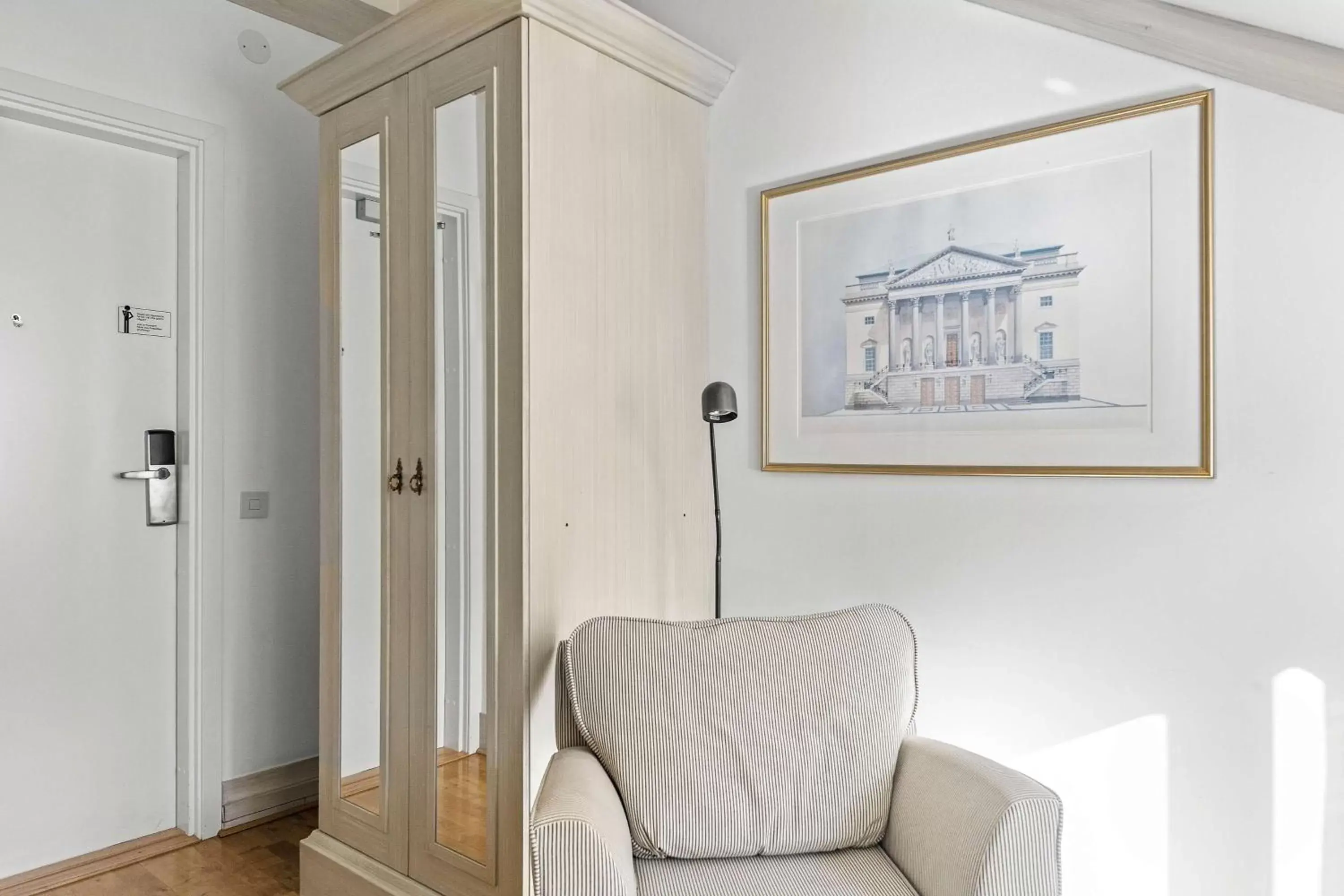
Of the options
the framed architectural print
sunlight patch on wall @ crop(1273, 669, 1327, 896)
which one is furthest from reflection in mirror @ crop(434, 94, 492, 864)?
sunlight patch on wall @ crop(1273, 669, 1327, 896)

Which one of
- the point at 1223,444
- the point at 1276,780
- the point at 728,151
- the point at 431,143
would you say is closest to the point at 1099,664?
the point at 1276,780

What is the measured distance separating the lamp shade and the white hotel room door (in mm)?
1825

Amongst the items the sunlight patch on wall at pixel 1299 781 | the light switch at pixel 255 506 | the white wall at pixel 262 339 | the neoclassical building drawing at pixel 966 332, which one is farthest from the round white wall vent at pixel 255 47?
the sunlight patch on wall at pixel 1299 781

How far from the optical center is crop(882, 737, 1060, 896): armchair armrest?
1299mm

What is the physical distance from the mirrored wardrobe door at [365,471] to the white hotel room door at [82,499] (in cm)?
70

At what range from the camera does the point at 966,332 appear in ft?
6.48

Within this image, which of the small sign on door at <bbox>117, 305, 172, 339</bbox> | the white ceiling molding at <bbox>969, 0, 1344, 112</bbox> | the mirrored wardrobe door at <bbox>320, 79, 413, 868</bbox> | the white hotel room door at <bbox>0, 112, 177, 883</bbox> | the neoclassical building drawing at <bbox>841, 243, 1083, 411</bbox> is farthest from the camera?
the small sign on door at <bbox>117, 305, 172, 339</bbox>

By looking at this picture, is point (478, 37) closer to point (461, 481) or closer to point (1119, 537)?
point (461, 481)

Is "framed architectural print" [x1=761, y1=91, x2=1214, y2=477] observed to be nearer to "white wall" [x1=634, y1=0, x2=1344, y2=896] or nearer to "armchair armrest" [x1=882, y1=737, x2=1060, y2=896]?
"white wall" [x1=634, y1=0, x2=1344, y2=896]

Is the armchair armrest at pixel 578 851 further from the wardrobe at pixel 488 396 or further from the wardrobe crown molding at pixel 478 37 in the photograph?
the wardrobe crown molding at pixel 478 37

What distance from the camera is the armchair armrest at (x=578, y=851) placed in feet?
4.24

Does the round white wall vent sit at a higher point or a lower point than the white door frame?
higher

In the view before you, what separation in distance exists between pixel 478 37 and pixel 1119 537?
1777 millimetres

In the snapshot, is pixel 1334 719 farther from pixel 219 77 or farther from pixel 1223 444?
pixel 219 77
